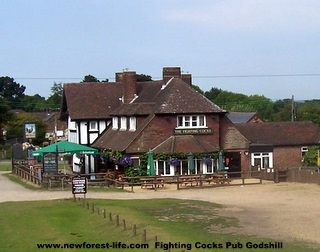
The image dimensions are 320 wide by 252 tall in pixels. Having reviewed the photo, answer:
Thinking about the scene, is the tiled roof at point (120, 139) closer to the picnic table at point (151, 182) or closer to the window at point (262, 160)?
the picnic table at point (151, 182)

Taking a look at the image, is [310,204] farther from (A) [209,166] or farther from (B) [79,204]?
(A) [209,166]

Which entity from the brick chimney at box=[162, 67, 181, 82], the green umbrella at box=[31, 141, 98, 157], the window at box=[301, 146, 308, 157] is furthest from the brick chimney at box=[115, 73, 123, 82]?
the green umbrella at box=[31, 141, 98, 157]

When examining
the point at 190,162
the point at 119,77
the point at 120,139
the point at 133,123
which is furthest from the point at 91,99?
the point at 190,162

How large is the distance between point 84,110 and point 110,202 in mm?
26115

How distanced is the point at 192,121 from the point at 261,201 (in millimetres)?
18581

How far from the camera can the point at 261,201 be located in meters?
36.0

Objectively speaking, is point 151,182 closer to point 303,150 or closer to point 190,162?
point 190,162

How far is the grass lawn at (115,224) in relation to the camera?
22.8 m

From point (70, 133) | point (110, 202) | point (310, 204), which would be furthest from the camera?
point (70, 133)

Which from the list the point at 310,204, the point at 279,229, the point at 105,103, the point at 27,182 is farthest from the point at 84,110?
the point at 279,229

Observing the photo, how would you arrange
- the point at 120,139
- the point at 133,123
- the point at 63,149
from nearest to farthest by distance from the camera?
the point at 63,149 → the point at 120,139 → the point at 133,123

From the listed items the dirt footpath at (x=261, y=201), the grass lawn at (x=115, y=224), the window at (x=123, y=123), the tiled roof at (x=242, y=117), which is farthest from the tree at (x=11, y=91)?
the grass lawn at (x=115, y=224)

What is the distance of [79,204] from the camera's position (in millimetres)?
34219

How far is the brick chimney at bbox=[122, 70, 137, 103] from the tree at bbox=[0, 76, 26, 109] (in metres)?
105
